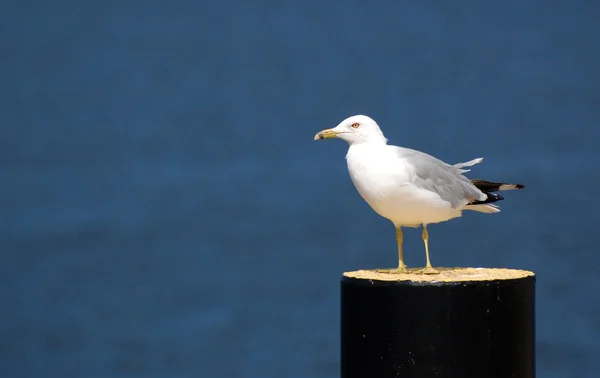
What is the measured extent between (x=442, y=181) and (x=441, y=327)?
0.43 metres

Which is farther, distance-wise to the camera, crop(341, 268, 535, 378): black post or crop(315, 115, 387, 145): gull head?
crop(315, 115, 387, 145): gull head

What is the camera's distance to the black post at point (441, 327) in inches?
59.8

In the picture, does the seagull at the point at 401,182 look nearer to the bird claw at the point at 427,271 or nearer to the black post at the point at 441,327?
the bird claw at the point at 427,271

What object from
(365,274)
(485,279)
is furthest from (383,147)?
(485,279)

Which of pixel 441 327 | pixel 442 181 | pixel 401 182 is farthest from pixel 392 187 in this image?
pixel 441 327

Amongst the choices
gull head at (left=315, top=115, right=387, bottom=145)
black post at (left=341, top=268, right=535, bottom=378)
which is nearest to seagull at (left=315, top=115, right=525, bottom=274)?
gull head at (left=315, top=115, right=387, bottom=145)

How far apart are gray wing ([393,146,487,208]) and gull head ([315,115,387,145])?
0.06 meters

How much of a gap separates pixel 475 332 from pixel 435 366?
10 cm

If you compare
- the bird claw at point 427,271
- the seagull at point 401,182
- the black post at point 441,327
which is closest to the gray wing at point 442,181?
the seagull at point 401,182

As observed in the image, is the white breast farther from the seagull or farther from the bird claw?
the bird claw

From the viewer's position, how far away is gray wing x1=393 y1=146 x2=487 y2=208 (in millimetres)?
1822

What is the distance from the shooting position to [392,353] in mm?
1542

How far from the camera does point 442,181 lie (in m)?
1.85

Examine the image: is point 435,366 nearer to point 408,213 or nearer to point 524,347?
point 524,347
